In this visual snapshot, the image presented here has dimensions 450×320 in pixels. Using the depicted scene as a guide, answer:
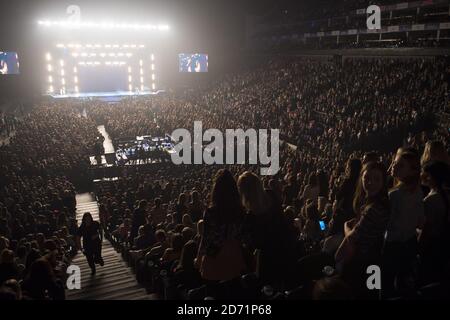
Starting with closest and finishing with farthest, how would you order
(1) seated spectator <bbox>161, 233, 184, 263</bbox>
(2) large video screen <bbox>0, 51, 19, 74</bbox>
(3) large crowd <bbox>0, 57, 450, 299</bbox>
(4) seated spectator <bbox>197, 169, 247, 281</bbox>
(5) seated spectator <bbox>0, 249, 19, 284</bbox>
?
(3) large crowd <bbox>0, 57, 450, 299</bbox> → (4) seated spectator <bbox>197, 169, 247, 281</bbox> → (5) seated spectator <bbox>0, 249, 19, 284</bbox> → (1) seated spectator <bbox>161, 233, 184, 263</bbox> → (2) large video screen <bbox>0, 51, 19, 74</bbox>

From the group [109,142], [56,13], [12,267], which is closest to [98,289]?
[12,267]

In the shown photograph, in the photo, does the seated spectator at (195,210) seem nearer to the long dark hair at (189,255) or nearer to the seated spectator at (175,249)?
the seated spectator at (175,249)

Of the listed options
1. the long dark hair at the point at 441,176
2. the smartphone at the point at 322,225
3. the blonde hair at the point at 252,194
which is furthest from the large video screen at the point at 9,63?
the long dark hair at the point at 441,176

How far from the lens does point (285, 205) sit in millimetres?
9359

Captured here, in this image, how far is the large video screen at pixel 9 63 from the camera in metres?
45.9

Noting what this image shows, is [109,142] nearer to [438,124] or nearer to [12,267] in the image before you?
[438,124]

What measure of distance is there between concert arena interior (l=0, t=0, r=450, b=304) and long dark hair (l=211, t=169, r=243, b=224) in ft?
0.05

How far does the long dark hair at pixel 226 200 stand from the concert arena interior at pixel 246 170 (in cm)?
1

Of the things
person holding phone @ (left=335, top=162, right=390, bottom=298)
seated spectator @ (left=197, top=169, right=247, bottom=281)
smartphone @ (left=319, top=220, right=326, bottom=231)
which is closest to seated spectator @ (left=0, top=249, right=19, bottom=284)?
seated spectator @ (left=197, top=169, right=247, bottom=281)

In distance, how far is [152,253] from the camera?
7.15 meters

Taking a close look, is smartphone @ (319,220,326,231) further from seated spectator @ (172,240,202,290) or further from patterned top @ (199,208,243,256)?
patterned top @ (199,208,243,256)

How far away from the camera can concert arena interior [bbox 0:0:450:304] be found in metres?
4.02

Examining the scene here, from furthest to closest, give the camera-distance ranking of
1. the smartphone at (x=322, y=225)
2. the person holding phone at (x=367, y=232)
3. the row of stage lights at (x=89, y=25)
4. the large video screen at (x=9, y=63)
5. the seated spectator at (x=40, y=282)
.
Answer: the row of stage lights at (x=89, y=25), the large video screen at (x=9, y=63), the smartphone at (x=322, y=225), the seated spectator at (x=40, y=282), the person holding phone at (x=367, y=232)

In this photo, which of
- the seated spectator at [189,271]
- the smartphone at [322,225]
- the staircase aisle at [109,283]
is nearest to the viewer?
the seated spectator at [189,271]
